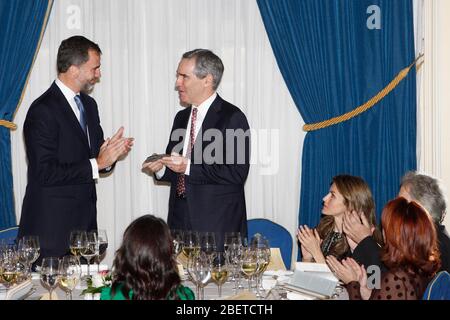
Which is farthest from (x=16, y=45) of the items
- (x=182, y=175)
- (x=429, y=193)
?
(x=429, y=193)

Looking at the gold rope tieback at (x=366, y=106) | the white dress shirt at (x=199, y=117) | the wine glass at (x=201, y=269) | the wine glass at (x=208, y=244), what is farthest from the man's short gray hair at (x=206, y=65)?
the wine glass at (x=201, y=269)

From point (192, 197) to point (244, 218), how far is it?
0.40 m

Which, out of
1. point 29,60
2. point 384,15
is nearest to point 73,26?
point 29,60

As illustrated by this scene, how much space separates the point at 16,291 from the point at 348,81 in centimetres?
324

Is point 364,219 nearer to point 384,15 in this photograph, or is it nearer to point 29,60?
point 384,15

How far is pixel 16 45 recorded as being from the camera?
5.28 m

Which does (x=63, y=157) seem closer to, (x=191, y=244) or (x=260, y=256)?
(x=191, y=244)

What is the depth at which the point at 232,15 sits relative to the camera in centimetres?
540

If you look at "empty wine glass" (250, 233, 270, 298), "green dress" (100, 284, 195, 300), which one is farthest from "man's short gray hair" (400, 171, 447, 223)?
"green dress" (100, 284, 195, 300)

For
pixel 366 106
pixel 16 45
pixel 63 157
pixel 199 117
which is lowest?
pixel 63 157

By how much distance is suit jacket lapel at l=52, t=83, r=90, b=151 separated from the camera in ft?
13.9

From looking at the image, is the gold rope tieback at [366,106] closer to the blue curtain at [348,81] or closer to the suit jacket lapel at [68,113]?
the blue curtain at [348,81]
